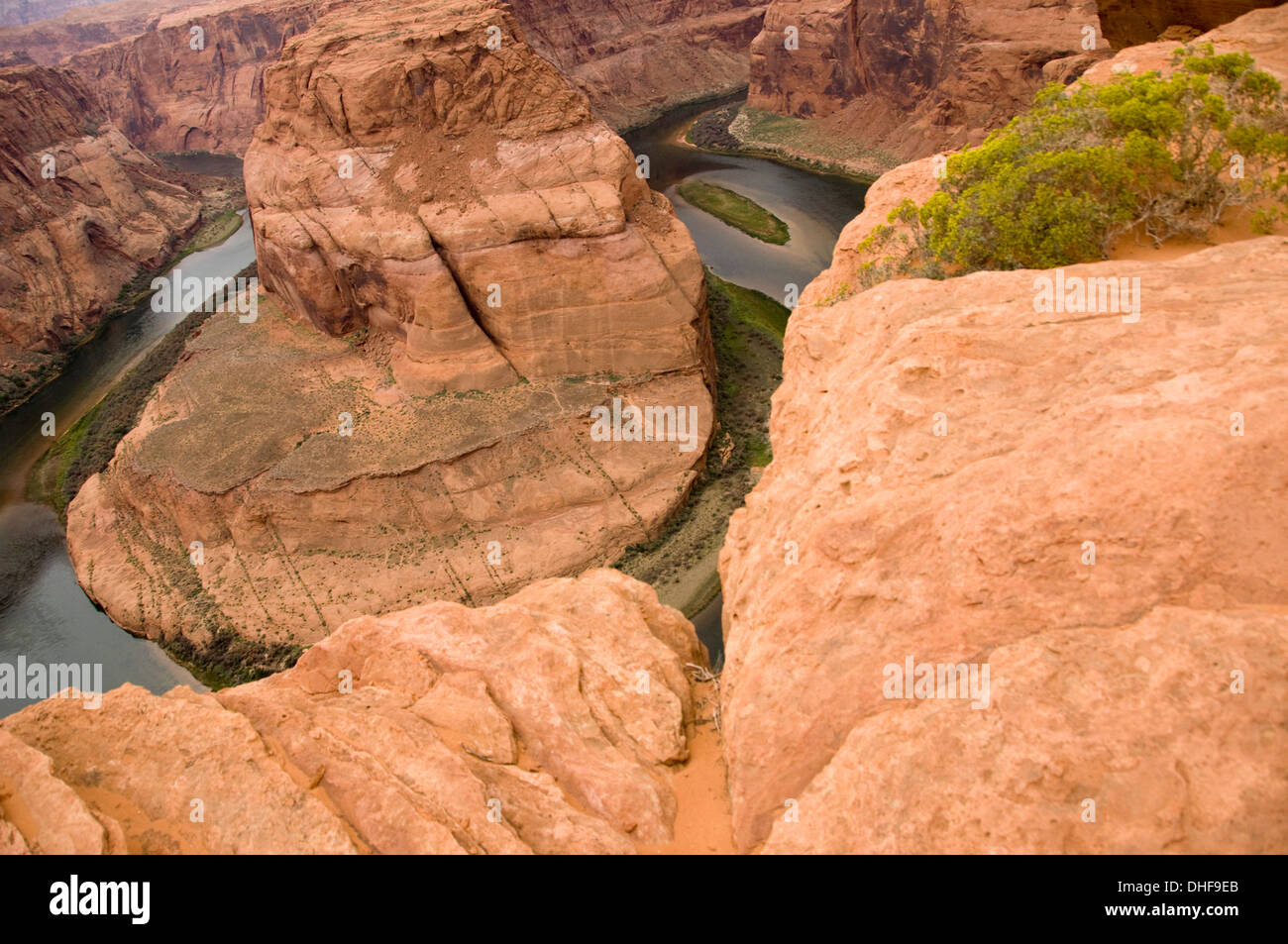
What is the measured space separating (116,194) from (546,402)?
4691cm

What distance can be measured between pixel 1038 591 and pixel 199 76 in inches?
3988

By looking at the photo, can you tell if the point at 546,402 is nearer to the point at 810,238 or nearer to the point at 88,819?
the point at 88,819

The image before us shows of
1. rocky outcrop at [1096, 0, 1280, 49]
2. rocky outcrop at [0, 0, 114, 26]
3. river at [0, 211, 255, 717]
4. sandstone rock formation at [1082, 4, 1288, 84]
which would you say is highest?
rocky outcrop at [0, 0, 114, 26]

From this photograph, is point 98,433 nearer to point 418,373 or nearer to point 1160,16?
point 418,373

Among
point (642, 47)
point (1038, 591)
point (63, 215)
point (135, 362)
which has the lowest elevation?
point (135, 362)

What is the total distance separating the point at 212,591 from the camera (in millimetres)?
27953

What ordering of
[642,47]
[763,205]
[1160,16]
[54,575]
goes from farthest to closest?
[642,47]
[763,205]
[54,575]
[1160,16]

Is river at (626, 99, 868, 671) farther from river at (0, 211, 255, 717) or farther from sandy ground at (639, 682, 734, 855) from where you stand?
sandy ground at (639, 682, 734, 855)

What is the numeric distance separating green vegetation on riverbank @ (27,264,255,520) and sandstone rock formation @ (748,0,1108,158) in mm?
46545

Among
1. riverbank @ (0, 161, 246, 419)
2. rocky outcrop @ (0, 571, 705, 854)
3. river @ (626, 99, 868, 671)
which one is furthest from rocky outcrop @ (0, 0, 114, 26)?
rocky outcrop @ (0, 571, 705, 854)

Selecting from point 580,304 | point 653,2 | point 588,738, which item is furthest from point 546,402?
point 653,2

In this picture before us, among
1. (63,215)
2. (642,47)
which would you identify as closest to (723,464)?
(63,215)

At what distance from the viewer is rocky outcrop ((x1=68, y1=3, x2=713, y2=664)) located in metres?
28.1

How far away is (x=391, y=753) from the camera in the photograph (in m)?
10.9
